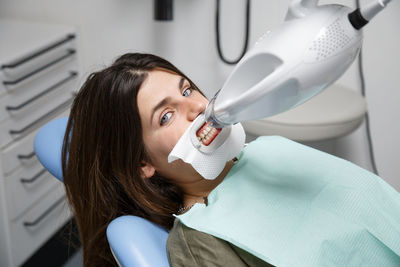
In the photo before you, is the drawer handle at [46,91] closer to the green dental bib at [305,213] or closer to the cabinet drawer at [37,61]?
the cabinet drawer at [37,61]

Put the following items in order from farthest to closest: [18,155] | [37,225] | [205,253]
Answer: [37,225], [18,155], [205,253]

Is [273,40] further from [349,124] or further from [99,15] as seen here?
[99,15]

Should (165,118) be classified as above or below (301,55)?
below

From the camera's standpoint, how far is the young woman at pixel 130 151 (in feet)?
3.58

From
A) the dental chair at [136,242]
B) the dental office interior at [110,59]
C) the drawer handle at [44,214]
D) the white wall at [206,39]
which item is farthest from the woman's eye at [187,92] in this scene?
the drawer handle at [44,214]

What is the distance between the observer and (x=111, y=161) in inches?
44.9

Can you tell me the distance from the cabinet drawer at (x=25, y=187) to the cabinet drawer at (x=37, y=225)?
0.03 m

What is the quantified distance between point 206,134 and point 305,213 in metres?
0.24

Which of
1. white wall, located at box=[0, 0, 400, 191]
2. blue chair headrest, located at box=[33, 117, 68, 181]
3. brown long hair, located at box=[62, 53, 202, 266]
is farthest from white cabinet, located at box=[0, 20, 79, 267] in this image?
brown long hair, located at box=[62, 53, 202, 266]

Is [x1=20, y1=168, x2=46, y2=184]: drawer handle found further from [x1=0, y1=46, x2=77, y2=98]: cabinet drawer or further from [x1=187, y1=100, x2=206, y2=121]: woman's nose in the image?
[x1=187, y1=100, x2=206, y2=121]: woman's nose

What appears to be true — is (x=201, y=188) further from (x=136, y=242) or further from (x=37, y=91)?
(x=37, y=91)

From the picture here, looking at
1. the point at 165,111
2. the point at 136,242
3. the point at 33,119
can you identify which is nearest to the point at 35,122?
the point at 33,119

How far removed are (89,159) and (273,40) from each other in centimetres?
57

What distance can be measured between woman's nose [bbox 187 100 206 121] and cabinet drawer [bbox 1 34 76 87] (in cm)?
89
